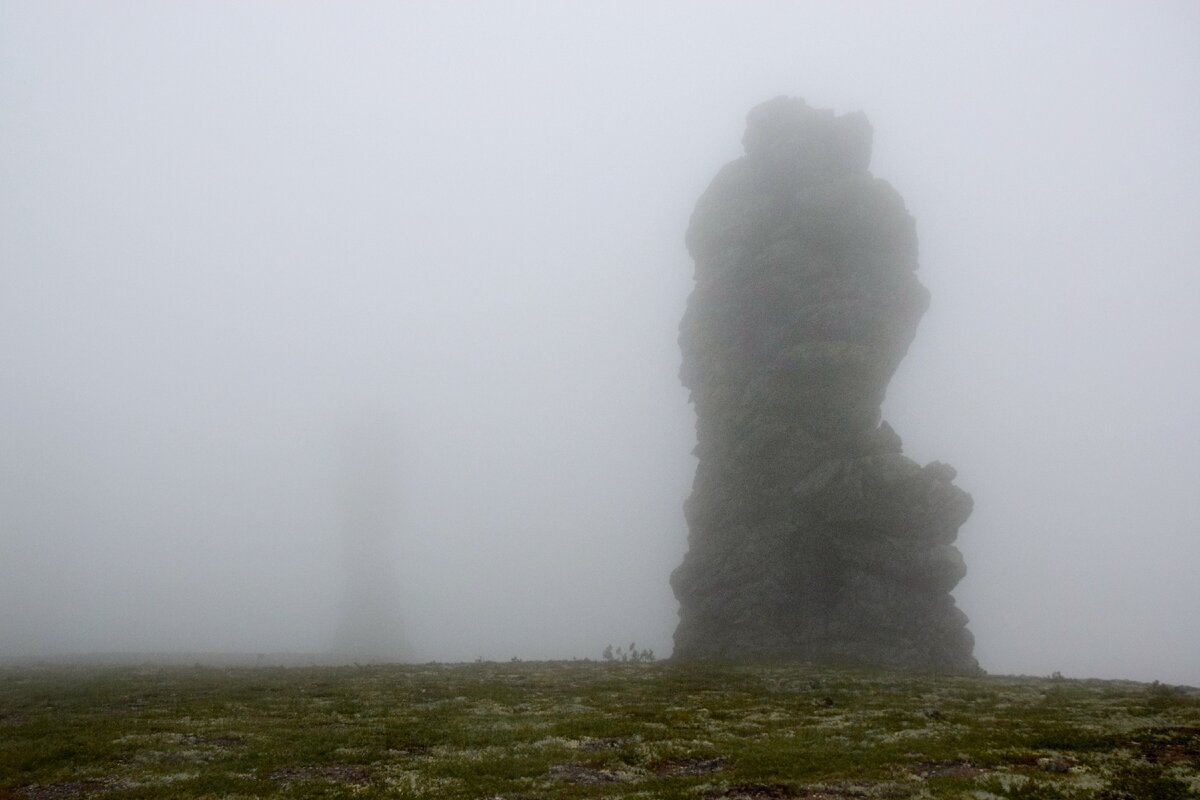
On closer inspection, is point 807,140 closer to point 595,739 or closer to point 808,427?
point 808,427

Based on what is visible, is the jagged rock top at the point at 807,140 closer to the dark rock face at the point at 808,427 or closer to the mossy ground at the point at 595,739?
the dark rock face at the point at 808,427

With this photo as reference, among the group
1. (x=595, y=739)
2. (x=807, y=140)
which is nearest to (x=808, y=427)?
Result: (x=807, y=140)

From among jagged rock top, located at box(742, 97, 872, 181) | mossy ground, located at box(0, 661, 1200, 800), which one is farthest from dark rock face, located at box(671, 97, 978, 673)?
mossy ground, located at box(0, 661, 1200, 800)

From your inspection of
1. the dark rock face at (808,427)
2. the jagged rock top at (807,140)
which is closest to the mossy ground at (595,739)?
the dark rock face at (808,427)

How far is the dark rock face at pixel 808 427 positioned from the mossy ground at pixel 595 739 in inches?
879

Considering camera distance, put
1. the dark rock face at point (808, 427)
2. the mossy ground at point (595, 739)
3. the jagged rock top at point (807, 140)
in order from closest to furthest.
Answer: the mossy ground at point (595, 739), the dark rock face at point (808, 427), the jagged rock top at point (807, 140)

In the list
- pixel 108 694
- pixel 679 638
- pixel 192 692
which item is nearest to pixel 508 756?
pixel 192 692

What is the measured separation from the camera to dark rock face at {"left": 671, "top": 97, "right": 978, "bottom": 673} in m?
66.5

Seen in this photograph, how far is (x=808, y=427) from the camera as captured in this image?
7331 cm

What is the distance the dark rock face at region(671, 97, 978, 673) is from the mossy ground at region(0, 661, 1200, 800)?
73.2 feet

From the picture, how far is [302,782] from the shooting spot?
21547 mm

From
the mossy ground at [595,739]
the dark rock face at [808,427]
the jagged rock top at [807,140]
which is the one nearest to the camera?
the mossy ground at [595,739]

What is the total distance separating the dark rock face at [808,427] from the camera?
218ft

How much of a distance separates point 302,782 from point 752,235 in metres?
72.5
